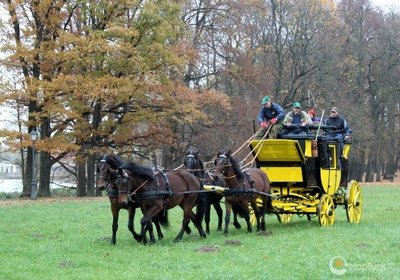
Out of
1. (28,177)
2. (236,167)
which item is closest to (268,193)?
(236,167)

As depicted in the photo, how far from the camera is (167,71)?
32.5m

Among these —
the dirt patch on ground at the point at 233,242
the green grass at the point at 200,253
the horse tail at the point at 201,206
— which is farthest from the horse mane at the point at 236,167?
the dirt patch on ground at the point at 233,242

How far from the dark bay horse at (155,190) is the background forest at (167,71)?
27.7ft

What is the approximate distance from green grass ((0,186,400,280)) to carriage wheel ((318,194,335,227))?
21cm

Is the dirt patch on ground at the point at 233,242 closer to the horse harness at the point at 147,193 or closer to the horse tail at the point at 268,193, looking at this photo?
the horse harness at the point at 147,193

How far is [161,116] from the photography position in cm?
3158

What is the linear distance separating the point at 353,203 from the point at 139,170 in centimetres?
681

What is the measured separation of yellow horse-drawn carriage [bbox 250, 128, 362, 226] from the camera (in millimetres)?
15188

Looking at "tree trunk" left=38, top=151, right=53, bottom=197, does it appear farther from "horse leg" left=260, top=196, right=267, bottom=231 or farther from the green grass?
"horse leg" left=260, top=196, right=267, bottom=231

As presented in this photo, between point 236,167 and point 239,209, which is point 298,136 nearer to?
point 236,167

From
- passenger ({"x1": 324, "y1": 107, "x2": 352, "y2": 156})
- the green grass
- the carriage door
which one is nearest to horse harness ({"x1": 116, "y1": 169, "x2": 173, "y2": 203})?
the green grass

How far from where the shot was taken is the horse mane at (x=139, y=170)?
12.5 m

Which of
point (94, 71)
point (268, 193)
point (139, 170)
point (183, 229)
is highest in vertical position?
point (94, 71)

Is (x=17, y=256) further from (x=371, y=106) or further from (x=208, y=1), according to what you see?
(x=371, y=106)
